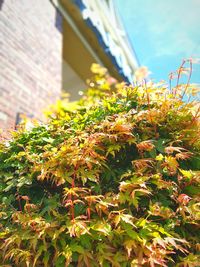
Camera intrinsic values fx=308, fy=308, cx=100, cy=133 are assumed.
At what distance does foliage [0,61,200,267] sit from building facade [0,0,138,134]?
7.40ft

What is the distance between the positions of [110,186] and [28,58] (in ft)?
12.3

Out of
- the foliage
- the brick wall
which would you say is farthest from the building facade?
the foliage

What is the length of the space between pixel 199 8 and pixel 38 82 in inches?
103

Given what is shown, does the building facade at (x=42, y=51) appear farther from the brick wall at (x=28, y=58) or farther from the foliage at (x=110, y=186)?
the foliage at (x=110, y=186)

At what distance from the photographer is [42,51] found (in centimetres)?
523

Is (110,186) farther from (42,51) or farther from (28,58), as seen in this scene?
(42,51)

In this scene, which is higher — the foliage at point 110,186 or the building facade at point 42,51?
the building facade at point 42,51

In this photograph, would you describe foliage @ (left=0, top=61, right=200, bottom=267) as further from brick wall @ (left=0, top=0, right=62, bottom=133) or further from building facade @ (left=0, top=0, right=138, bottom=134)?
brick wall @ (left=0, top=0, right=62, bottom=133)

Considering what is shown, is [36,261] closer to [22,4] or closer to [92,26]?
[22,4]

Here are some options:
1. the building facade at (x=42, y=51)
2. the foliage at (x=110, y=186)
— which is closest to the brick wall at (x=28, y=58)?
the building facade at (x=42, y=51)

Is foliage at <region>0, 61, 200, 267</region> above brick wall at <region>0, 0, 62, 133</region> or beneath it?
beneath

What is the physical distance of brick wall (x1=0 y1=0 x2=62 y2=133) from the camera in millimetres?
4238

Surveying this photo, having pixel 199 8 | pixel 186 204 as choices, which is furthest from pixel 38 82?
pixel 186 204

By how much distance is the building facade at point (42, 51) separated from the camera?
14.2 feet
